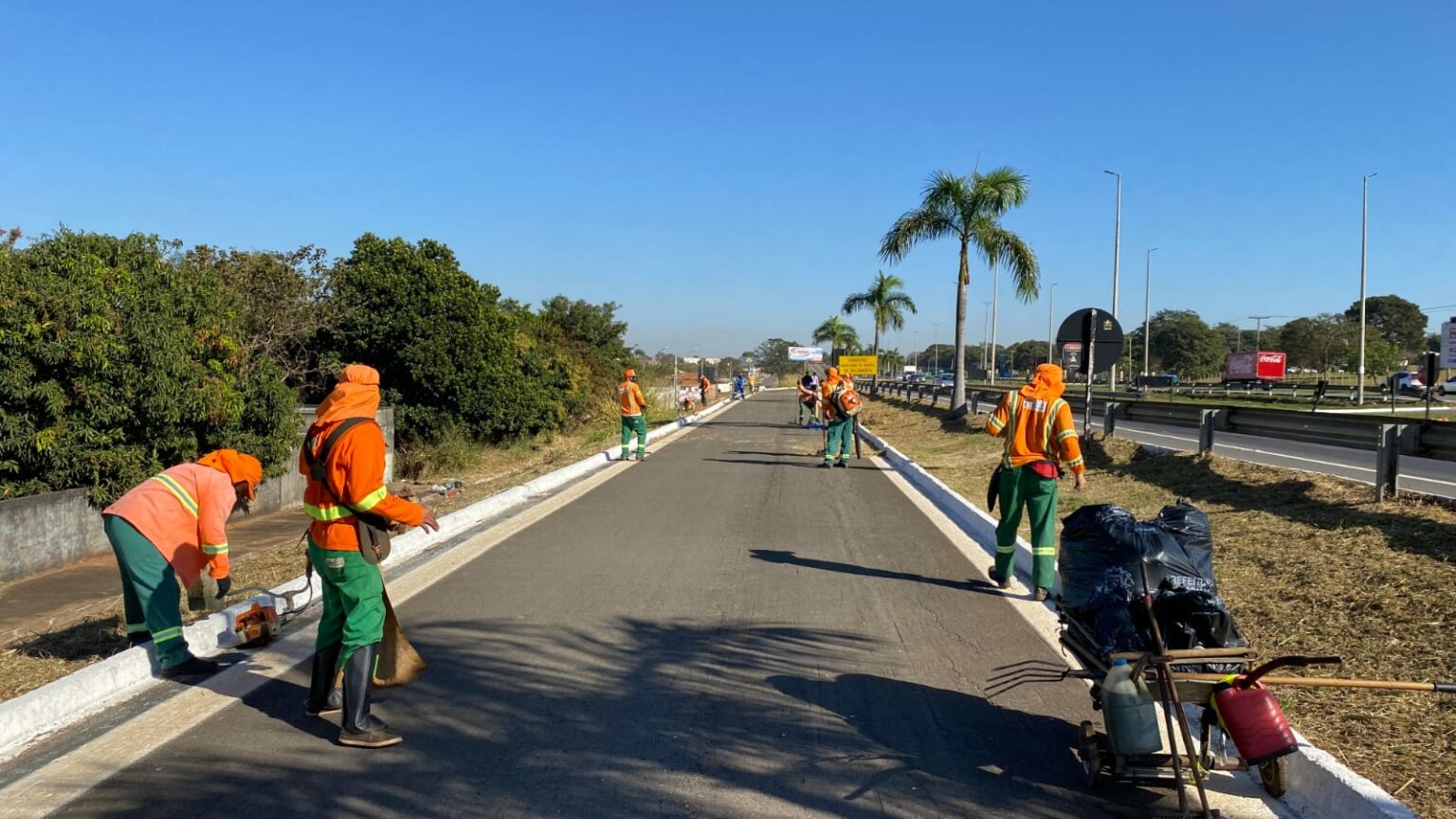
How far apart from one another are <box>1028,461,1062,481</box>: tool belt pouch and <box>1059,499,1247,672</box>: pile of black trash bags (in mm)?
2033

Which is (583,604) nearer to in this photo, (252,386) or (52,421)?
(52,421)

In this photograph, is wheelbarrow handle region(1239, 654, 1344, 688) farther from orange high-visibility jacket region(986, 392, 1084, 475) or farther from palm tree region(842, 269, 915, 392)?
palm tree region(842, 269, 915, 392)

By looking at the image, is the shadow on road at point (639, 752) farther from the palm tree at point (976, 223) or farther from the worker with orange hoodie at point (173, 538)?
the palm tree at point (976, 223)

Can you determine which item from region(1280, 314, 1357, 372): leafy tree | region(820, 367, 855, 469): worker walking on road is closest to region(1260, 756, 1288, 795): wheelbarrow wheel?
region(820, 367, 855, 469): worker walking on road

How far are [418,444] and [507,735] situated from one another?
1524cm

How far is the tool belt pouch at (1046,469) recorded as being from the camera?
23.4 ft

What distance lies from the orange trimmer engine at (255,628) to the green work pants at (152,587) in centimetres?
41

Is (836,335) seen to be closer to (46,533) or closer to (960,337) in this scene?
(960,337)

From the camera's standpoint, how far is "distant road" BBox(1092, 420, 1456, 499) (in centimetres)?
1276

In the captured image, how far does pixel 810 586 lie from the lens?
7801mm

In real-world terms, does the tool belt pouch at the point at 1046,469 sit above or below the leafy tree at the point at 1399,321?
below

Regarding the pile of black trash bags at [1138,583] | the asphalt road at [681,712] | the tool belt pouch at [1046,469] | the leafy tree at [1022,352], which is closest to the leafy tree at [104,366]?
the asphalt road at [681,712]

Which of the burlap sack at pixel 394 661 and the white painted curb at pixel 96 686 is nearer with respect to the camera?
the white painted curb at pixel 96 686

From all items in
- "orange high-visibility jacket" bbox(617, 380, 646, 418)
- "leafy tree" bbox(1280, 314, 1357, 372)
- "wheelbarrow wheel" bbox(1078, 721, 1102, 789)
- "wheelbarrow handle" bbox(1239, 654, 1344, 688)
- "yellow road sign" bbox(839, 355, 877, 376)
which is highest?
"leafy tree" bbox(1280, 314, 1357, 372)
